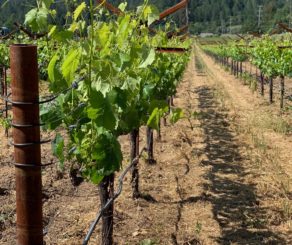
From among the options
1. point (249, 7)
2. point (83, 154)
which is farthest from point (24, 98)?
point (249, 7)

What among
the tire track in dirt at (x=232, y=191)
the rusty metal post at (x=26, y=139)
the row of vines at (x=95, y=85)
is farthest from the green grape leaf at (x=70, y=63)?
the tire track in dirt at (x=232, y=191)

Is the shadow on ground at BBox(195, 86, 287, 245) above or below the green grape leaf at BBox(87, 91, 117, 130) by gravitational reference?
below

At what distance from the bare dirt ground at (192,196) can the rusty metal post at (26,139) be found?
118 centimetres

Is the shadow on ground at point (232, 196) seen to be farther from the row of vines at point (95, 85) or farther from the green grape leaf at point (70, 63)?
the green grape leaf at point (70, 63)

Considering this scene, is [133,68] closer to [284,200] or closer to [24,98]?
[24,98]

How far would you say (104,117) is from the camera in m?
2.13

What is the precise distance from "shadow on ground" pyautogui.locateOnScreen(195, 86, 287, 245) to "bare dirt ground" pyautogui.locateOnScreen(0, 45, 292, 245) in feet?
0.03

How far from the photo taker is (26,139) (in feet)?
6.18

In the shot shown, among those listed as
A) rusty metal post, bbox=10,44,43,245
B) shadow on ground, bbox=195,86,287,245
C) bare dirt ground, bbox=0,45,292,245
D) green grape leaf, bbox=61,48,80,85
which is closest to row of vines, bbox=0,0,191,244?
green grape leaf, bbox=61,48,80,85

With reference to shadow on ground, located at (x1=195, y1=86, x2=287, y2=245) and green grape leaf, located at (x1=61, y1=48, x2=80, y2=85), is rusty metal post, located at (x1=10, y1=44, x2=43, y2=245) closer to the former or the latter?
green grape leaf, located at (x1=61, y1=48, x2=80, y2=85)

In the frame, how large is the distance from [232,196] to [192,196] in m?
0.52

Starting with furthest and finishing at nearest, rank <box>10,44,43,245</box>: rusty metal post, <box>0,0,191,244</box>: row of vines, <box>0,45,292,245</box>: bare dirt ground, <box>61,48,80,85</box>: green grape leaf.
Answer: <box>0,45,292,245</box>: bare dirt ground < <box>0,0,191,244</box>: row of vines < <box>61,48,80,85</box>: green grape leaf < <box>10,44,43,245</box>: rusty metal post

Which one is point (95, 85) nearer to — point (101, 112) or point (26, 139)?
point (101, 112)

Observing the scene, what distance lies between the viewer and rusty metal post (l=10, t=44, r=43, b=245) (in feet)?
6.02
